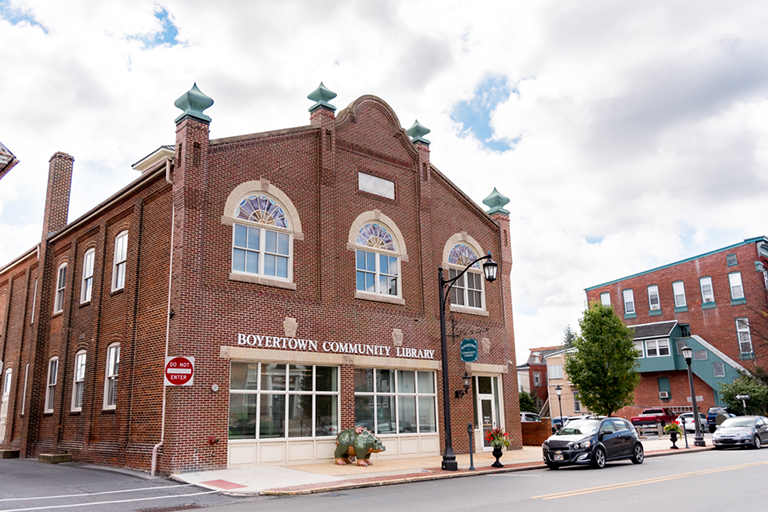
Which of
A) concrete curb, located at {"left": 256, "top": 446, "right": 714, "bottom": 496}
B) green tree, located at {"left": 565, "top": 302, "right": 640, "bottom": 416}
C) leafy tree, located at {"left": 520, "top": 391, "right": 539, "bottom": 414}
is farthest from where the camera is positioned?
leafy tree, located at {"left": 520, "top": 391, "right": 539, "bottom": 414}

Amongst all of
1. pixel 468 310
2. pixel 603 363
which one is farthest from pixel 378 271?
pixel 603 363

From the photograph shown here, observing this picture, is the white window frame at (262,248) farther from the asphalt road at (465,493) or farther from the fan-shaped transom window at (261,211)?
the asphalt road at (465,493)

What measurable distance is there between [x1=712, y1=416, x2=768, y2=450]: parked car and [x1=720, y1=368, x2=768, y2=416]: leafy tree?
17901mm

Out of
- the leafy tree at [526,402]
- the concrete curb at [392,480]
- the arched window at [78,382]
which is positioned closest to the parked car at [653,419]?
the leafy tree at [526,402]

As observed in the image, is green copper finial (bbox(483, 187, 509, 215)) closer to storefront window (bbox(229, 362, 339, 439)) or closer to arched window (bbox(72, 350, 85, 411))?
storefront window (bbox(229, 362, 339, 439))

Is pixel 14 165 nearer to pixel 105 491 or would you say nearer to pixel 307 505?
pixel 307 505

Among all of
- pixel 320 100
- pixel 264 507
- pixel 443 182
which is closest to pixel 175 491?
pixel 264 507

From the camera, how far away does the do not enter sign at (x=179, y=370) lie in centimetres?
1558

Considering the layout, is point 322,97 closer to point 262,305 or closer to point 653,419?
point 262,305

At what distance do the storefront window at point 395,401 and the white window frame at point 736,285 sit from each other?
3680cm

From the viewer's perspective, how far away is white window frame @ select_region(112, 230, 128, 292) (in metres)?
20.9

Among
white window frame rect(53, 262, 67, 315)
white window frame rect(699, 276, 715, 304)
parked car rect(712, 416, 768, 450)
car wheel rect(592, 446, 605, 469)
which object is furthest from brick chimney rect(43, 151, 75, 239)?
white window frame rect(699, 276, 715, 304)

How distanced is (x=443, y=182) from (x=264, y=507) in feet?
54.6

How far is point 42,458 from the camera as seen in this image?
68.9 ft
